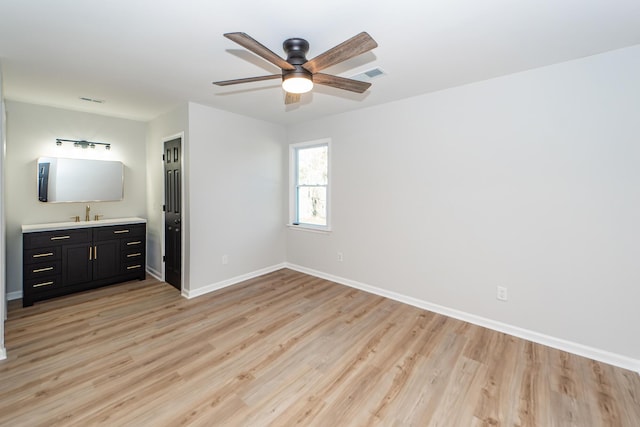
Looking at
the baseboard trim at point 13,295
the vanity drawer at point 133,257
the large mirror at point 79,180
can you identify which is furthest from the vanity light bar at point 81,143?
the baseboard trim at point 13,295

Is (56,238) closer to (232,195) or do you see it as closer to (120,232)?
(120,232)

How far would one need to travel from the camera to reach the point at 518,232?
2.69 meters

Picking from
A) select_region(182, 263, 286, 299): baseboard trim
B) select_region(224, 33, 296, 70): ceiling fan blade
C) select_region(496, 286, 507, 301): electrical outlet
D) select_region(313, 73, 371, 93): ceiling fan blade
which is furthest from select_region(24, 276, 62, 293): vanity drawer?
select_region(496, 286, 507, 301): electrical outlet

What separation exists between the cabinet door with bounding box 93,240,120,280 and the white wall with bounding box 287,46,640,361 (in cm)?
346

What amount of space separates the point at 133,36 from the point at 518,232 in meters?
3.59

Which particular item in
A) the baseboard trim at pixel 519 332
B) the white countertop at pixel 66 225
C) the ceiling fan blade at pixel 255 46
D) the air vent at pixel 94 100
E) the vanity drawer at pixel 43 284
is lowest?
the baseboard trim at pixel 519 332

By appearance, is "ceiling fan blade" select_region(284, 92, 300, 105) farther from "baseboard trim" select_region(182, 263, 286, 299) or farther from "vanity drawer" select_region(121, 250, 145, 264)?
"vanity drawer" select_region(121, 250, 145, 264)

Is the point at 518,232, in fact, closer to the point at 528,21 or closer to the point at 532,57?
the point at 532,57

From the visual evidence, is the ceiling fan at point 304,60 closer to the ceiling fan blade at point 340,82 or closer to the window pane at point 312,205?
the ceiling fan blade at point 340,82

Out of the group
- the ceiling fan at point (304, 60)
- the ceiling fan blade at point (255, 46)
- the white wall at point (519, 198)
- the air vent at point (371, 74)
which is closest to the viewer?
the ceiling fan blade at point (255, 46)

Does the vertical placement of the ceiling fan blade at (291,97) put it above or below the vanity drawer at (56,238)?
above

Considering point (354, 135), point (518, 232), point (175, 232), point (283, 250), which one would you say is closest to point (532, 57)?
point (518, 232)

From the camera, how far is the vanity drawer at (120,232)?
12.4 ft

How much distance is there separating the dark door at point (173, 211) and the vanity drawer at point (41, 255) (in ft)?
3.91
